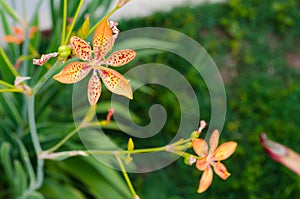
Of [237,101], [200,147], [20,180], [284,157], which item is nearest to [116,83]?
[200,147]

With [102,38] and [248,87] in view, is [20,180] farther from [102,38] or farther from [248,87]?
[248,87]

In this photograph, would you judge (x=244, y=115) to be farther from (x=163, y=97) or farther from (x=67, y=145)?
(x=67, y=145)

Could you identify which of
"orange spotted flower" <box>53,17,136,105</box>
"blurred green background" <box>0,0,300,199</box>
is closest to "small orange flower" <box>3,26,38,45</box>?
"blurred green background" <box>0,0,300,199</box>

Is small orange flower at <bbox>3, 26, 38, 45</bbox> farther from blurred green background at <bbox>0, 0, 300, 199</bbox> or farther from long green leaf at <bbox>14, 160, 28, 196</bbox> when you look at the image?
long green leaf at <bbox>14, 160, 28, 196</bbox>

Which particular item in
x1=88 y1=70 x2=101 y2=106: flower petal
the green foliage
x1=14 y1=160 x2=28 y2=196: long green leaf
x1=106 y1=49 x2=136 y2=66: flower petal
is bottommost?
the green foliage

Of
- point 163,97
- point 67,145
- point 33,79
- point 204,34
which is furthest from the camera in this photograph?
point 204,34

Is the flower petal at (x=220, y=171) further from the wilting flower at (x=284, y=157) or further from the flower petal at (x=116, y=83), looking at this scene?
the wilting flower at (x=284, y=157)

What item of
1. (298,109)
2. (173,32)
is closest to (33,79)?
(173,32)
